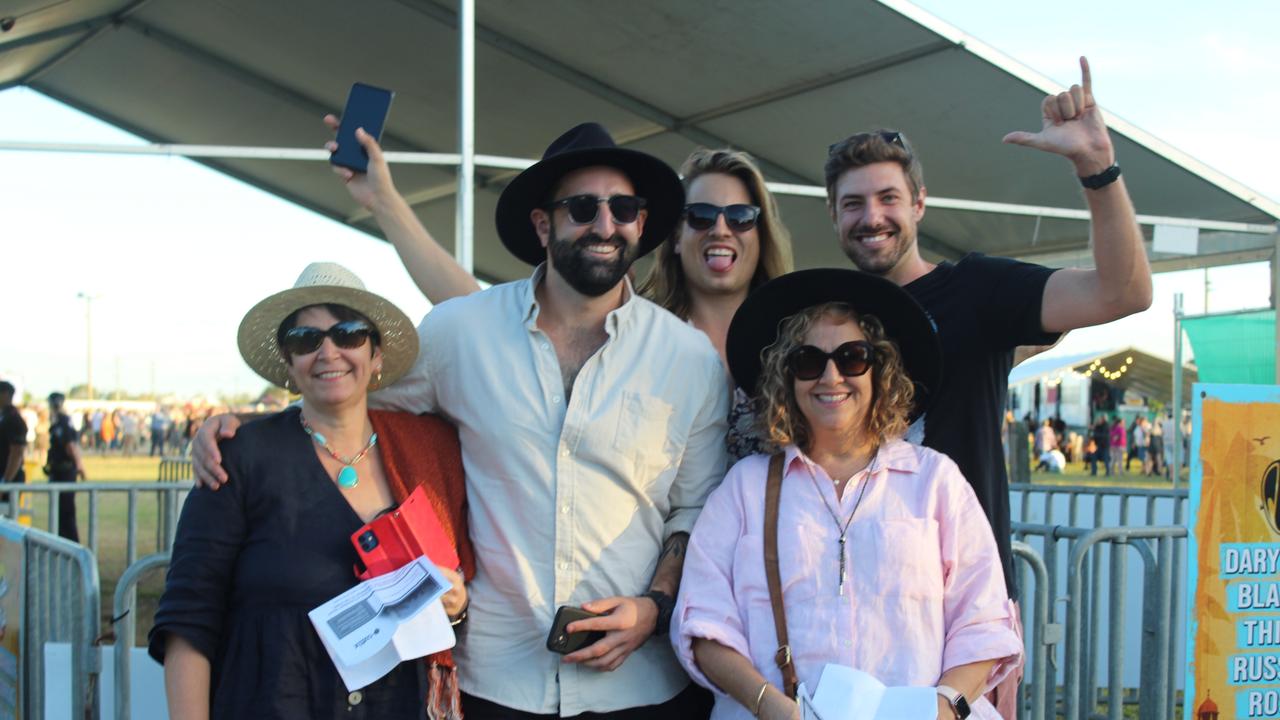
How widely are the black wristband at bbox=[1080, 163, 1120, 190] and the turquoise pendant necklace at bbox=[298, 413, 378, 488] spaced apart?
72.3 inches

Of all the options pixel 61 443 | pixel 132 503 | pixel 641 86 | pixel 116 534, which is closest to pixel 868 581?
pixel 132 503

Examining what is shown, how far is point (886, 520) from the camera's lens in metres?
2.42

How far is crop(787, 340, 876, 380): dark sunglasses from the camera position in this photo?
2.54 meters

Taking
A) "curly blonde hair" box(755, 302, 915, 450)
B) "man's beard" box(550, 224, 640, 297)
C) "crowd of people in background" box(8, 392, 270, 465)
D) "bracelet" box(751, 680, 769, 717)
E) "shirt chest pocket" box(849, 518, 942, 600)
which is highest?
"man's beard" box(550, 224, 640, 297)

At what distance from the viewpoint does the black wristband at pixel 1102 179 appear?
8.02 feet

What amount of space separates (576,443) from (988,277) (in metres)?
1.18

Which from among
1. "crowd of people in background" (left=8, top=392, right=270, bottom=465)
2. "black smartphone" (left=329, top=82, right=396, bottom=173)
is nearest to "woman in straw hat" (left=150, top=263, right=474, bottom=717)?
"black smartphone" (left=329, top=82, right=396, bottom=173)

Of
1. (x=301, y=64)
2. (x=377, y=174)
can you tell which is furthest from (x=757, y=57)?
(x=377, y=174)

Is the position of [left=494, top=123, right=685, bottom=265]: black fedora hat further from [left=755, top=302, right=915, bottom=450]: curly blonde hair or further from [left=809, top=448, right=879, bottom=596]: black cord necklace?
[left=809, top=448, right=879, bottom=596]: black cord necklace

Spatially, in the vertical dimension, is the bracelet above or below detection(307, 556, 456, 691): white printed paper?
below

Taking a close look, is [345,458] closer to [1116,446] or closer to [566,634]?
[566,634]

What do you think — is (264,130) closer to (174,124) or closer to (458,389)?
(174,124)

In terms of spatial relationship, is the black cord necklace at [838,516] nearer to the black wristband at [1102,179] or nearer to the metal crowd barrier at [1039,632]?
the black wristband at [1102,179]

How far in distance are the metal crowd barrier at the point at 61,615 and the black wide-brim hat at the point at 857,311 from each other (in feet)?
6.94
